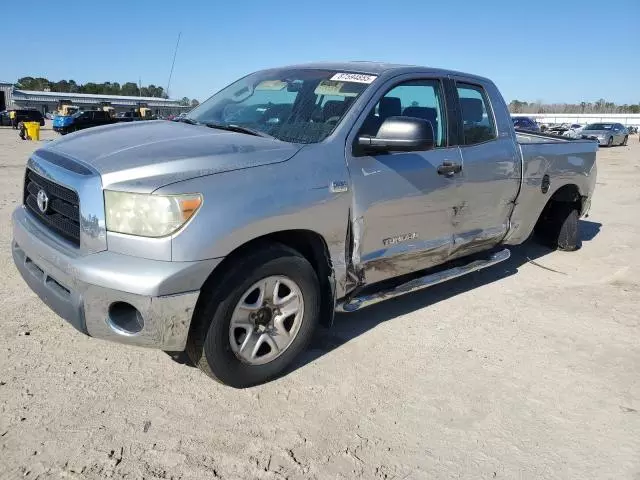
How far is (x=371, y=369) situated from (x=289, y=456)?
40.1 inches

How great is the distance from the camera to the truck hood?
8.89 feet

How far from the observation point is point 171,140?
10.4ft

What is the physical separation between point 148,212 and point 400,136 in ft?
5.23

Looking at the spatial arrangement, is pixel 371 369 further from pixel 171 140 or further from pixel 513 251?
pixel 513 251

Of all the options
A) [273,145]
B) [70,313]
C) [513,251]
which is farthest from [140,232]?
[513,251]

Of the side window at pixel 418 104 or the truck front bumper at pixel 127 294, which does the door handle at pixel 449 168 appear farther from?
the truck front bumper at pixel 127 294

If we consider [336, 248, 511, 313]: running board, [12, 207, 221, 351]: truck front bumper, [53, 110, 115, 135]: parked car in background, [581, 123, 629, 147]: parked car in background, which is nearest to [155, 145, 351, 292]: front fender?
[12, 207, 221, 351]: truck front bumper

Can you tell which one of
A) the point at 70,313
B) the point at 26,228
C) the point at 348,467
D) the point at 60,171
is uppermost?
the point at 60,171

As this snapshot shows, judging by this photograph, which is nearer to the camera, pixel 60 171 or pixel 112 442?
pixel 112 442

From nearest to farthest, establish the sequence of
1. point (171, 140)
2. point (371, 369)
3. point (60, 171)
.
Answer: point (60, 171) < point (171, 140) < point (371, 369)

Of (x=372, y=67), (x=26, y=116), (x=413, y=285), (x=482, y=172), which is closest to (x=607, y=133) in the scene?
(x=482, y=172)

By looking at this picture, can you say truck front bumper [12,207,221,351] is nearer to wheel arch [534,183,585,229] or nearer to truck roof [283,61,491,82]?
truck roof [283,61,491,82]

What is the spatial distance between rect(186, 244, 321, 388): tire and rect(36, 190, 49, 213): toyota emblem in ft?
3.61

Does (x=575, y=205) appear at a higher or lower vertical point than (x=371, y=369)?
higher
